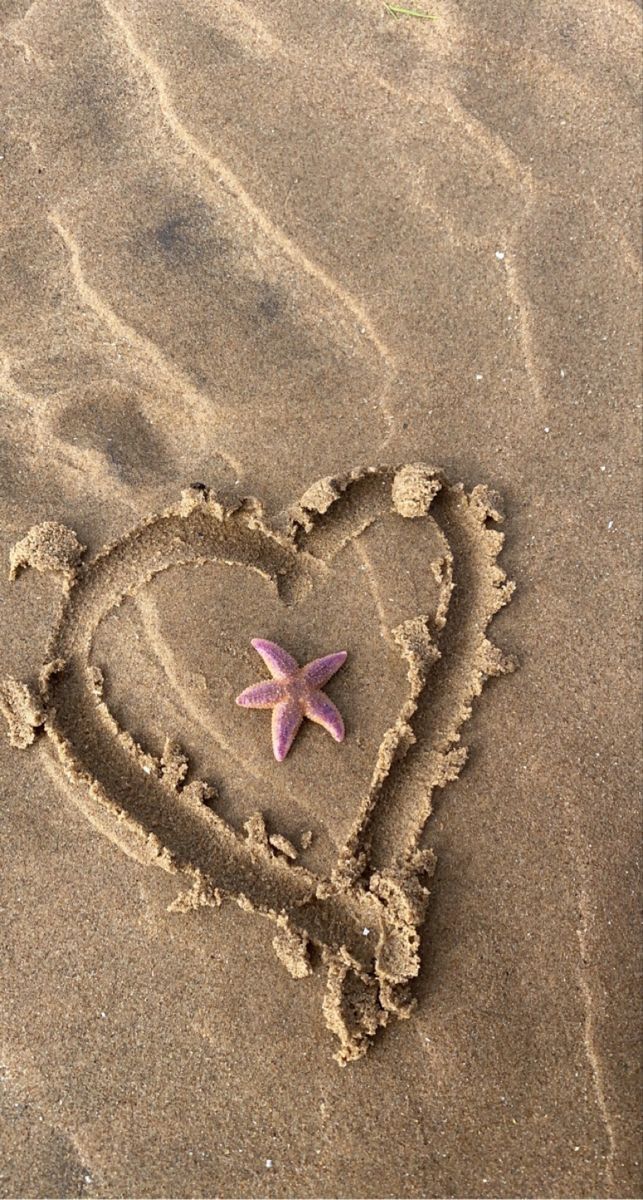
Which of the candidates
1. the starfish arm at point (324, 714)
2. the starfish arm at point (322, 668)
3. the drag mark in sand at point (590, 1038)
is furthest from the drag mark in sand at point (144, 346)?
the drag mark in sand at point (590, 1038)

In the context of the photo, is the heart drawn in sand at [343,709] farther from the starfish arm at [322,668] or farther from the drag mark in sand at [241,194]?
the drag mark in sand at [241,194]

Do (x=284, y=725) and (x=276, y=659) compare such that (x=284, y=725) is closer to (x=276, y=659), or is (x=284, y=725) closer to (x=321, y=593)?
(x=276, y=659)

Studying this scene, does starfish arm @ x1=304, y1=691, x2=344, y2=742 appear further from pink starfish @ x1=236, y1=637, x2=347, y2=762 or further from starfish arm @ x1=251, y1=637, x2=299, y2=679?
starfish arm @ x1=251, y1=637, x2=299, y2=679

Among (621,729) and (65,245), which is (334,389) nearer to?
(65,245)

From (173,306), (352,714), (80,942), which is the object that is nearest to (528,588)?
(352,714)

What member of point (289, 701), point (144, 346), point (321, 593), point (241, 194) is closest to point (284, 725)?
point (289, 701)

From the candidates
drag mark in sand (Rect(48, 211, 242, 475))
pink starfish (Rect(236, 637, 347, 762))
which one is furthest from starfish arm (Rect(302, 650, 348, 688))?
drag mark in sand (Rect(48, 211, 242, 475))
